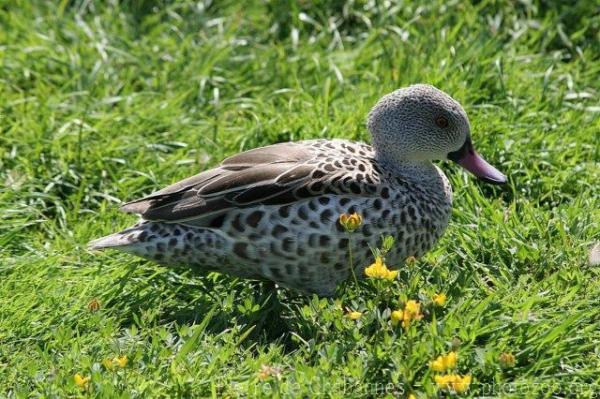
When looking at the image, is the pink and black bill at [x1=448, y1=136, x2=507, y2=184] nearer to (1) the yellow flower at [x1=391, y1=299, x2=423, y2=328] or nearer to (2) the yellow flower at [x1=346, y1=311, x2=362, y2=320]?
(2) the yellow flower at [x1=346, y1=311, x2=362, y2=320]

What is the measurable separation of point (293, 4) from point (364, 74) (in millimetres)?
809

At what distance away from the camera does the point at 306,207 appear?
472 centimetres

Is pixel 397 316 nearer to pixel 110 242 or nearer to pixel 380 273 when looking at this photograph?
pixel 380 273

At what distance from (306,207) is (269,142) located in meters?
1.32

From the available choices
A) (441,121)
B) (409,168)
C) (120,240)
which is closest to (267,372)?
(120,240)

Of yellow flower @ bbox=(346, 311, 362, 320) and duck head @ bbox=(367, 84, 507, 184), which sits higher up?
duck head @ bbox=(367, 84, 507, 184)

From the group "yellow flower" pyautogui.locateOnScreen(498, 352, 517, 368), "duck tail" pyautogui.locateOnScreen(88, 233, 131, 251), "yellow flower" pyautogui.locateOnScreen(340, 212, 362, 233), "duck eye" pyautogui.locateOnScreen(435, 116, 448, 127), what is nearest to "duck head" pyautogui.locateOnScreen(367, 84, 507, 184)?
"duck eye" pyautogui.locateOnScreen(435, 116, 448, 127)

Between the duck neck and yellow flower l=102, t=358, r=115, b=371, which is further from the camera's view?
the duck neck

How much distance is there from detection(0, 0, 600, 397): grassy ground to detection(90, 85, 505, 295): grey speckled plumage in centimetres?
16

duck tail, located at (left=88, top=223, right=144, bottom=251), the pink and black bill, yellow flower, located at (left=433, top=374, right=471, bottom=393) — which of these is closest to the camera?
yellow flower, located at (left=433, top=374, right=471, bottom=393)

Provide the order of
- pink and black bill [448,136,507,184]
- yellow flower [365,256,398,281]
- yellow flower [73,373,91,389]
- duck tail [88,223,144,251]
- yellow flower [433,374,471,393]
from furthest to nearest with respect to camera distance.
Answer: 1. pink and black bill [448,136,507,184]
2. duck tail [88,223,144,251]
3. yellow flower [365,256,398,281]
4. yellow flower [73,373,91,389]
5. yellow flower [433,374,471,393]

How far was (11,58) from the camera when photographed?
667 centimetres

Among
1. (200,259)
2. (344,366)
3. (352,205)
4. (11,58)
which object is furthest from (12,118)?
(344,366)

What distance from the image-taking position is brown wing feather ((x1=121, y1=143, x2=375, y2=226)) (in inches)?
187
